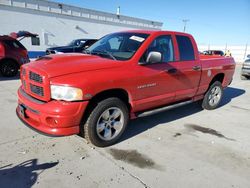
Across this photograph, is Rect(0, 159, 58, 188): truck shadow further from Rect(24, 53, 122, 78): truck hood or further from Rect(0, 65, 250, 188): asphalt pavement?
Rect(24, 53, 122, 78): truck hood

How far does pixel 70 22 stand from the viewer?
66.7ft

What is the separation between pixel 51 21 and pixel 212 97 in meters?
16.8

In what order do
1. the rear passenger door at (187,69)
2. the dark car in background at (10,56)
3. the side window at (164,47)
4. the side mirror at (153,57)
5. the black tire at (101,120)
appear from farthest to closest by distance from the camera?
the dark car in background at (10,56)
the rear passenger door at (187,69)
the side window at (164,47)
the side mirror at (153,57)
the black tire at (101,120)

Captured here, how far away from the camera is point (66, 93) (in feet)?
9.96

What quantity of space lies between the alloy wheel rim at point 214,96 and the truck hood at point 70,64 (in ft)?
11.4

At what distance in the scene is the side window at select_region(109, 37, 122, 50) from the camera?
14.1ft

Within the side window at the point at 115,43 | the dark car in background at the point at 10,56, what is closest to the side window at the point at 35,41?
the dark car in background at the point at 10,56

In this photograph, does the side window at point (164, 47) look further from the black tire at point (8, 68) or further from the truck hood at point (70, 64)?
the black tire at point (8, 68)

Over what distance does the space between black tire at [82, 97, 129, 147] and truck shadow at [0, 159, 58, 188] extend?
660mm

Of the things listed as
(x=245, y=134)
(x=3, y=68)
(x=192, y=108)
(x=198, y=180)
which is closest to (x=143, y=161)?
(x=198, y=180)

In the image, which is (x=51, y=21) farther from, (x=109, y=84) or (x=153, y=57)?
(x=109, y=84)

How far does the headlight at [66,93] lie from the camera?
3.03 metres

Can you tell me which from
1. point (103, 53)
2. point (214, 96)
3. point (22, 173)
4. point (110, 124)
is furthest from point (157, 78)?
point (214, 96)

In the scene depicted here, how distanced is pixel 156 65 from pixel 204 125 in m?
1.91
